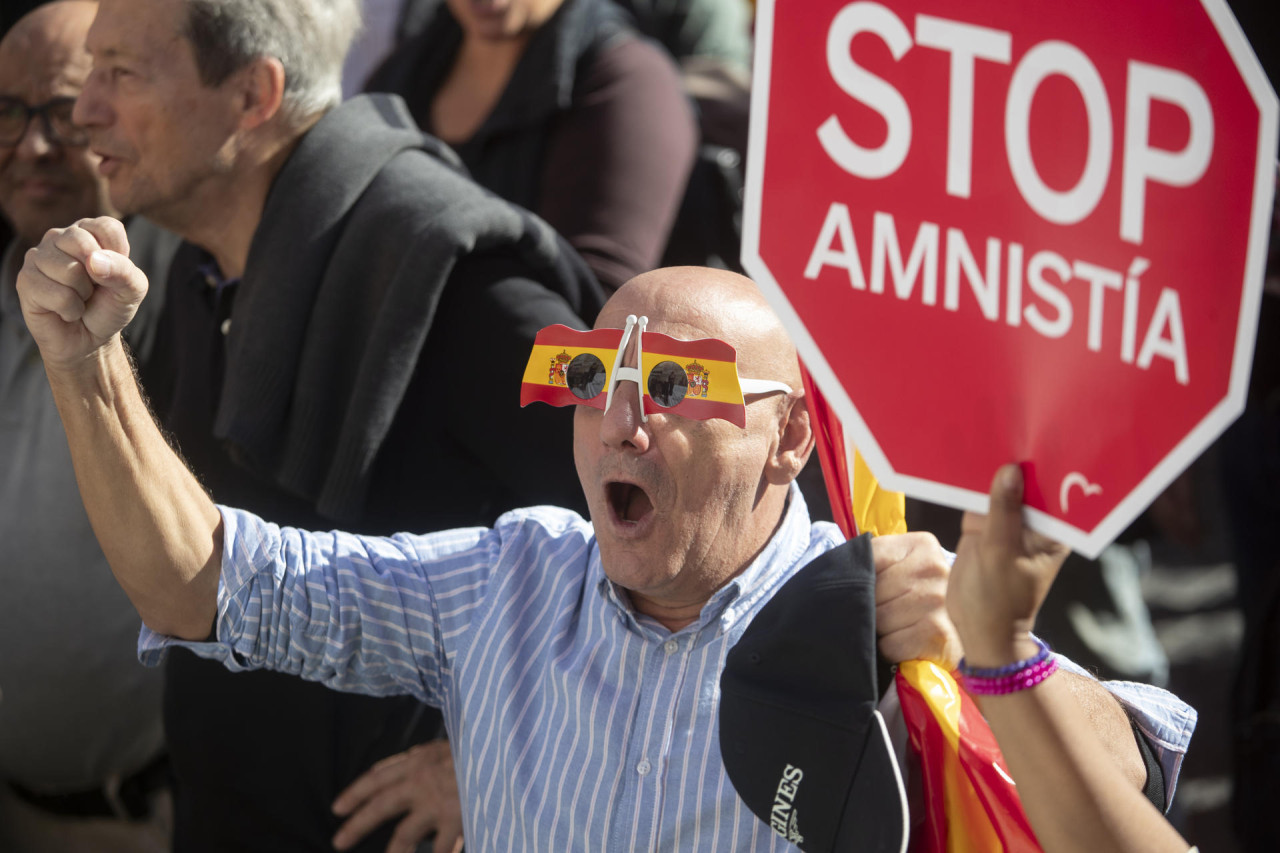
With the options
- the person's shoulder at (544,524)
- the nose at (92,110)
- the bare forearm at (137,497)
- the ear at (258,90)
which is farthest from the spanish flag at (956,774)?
the nose at (92,110)

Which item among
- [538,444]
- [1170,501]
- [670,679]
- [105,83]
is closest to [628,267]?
[538,444]

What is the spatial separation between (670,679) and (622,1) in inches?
112

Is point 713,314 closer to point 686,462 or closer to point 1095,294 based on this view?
point 686,462

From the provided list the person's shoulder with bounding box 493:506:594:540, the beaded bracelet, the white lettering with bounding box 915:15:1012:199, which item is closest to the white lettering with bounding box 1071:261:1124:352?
the white lettering with bounding box 915:15:1012:199

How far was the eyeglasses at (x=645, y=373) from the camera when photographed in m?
1.71

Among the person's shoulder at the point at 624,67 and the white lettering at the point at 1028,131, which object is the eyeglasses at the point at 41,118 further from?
the white lettering at the point at 1028,131

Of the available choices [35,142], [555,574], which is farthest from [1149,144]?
[35,142]

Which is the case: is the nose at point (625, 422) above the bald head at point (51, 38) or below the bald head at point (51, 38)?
above

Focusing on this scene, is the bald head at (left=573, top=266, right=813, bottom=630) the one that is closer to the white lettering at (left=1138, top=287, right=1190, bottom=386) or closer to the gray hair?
the white lettering at (left=1138, top=287, right=1190, bottom=386)

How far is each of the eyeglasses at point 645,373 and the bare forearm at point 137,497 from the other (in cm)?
47

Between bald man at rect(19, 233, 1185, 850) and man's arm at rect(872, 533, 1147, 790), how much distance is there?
0.33m

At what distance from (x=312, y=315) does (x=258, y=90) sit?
459 mm

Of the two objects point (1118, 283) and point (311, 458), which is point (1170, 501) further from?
point (1118, 283)

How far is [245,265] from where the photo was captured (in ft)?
7.84
